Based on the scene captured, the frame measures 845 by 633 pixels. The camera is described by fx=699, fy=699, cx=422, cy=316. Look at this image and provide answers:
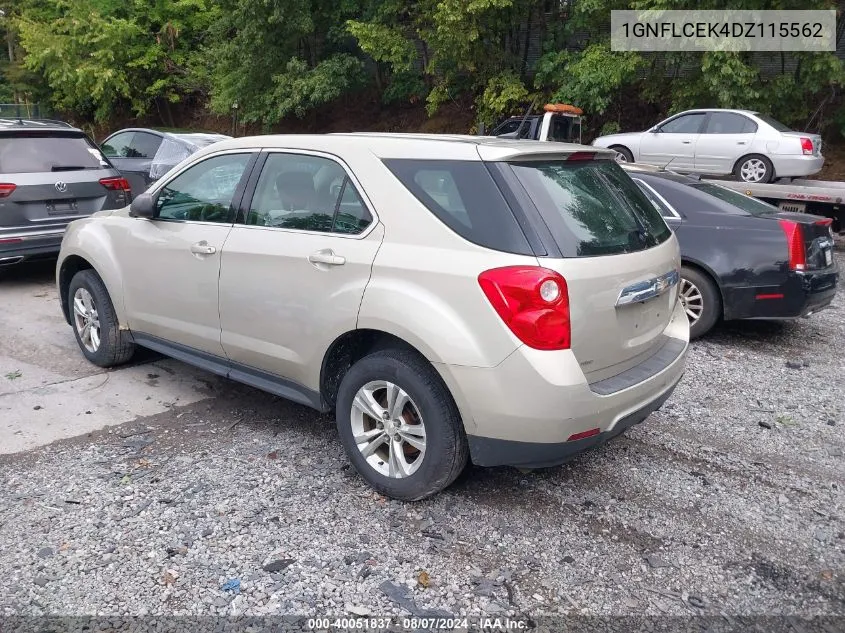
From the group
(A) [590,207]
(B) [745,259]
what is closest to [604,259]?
(A) [590,207]

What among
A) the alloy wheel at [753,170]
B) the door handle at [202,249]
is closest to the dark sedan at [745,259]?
the door handle at [202,249]

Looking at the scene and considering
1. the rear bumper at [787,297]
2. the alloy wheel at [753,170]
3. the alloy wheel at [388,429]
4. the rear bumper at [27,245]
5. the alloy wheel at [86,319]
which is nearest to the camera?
the alloy wheel at [388,429]

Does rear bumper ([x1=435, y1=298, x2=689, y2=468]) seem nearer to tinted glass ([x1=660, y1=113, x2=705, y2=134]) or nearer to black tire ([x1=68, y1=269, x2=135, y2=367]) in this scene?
black tire ([x1=68, y1=269, x2=135, y2=367])

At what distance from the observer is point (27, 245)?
7.38m

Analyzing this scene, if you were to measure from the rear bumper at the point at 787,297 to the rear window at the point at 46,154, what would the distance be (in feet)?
23.1

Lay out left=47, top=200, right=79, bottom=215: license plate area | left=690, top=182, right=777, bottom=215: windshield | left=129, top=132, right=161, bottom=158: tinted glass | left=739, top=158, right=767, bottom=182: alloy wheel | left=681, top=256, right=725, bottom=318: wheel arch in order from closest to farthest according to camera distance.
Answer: left=681, top=256, right=725, bottom=318: wheel arch < left=690, top=182, right=777, bottom=215: windshield < left=47, top=200, right=79, bottom=215: license plate area < left=129, top=132, right=161, bottom=158: tinted glass < left=739, top=158, right=767, bottom=182: alloy wheel

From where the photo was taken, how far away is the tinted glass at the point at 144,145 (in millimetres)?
10977

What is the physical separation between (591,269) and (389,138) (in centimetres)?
132

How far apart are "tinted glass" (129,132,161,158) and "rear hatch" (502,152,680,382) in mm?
8992

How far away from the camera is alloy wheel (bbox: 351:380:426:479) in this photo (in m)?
3.41

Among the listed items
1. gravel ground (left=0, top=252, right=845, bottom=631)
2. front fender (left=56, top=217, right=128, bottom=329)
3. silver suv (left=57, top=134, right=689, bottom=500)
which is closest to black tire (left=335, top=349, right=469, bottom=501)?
silver suv (left=57, top=134, right=689, bottom=500)

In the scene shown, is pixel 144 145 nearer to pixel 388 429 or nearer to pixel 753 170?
pixel 388 429

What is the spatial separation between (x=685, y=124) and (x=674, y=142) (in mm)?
392

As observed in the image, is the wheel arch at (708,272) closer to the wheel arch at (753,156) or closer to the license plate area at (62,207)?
the license plate area at (62,207)
